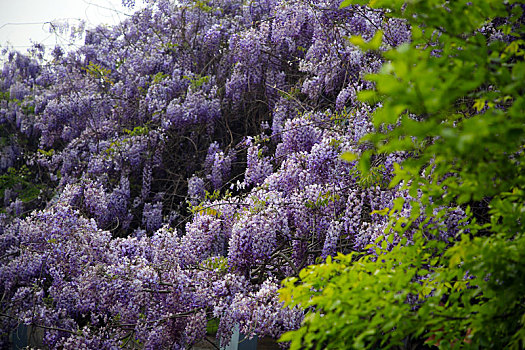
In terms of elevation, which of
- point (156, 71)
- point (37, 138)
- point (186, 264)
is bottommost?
point (186, 264)

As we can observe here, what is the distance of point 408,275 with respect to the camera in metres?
1.68

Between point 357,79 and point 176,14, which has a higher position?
point 176,14

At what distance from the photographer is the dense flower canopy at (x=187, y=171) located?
3.58m

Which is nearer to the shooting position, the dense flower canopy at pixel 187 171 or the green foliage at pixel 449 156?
the green foliage at pixel 449 156

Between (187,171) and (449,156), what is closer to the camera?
(449,156)

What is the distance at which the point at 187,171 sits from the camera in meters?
6.12

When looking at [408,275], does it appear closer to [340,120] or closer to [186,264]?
[186,264]

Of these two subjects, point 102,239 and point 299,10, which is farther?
point 299,10

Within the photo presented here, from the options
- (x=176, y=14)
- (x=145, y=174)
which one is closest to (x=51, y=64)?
(x=176, y=14)

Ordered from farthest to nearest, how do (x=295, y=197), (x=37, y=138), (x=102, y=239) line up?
(x=37, y=138) → (x=102, y=239) → (x=295, y=197)

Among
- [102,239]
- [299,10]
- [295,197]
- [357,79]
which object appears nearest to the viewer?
[295,197]

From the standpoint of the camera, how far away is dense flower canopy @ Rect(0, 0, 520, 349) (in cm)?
358

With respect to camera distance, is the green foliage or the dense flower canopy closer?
the green foliage

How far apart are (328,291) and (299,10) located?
183 inches
